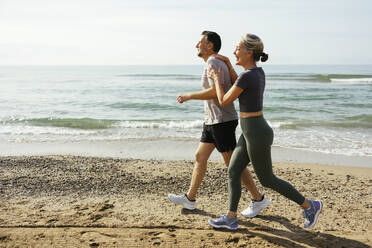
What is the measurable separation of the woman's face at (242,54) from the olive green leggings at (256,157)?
52 centimetres

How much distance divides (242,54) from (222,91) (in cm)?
40

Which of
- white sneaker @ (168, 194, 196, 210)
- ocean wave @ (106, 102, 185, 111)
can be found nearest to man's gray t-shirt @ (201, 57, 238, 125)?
white sneaker @ (168, 194, 196, 210)

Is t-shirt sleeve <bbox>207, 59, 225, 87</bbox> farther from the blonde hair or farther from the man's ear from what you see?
the blonde hair

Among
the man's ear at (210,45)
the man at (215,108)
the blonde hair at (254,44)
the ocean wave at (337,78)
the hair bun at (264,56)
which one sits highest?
the blonde hair at (254,44)

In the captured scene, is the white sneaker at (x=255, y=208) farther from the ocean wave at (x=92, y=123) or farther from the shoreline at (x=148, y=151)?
the ocean wave at (x=92, y=123)

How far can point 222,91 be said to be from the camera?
3.22 meters

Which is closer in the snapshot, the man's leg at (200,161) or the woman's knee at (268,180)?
the woman's knee at (268,180)

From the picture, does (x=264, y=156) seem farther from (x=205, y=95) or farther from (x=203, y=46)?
(x=203, y=46)

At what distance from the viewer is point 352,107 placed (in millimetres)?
18672

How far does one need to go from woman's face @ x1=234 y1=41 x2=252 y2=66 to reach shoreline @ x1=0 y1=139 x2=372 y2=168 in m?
4.44

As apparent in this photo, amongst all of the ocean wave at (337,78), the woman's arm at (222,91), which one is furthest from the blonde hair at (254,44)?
the ocean wave at (337,78)

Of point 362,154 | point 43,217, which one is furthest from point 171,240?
point 362,154

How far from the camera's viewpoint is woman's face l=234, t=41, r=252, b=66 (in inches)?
119

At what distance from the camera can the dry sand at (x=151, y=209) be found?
331 cm
